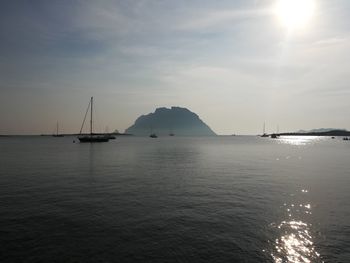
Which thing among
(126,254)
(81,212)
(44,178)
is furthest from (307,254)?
(44,178)

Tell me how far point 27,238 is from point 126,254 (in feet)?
20.0

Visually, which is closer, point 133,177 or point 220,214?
point 220,214

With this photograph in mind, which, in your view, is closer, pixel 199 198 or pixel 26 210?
pixel 26 210

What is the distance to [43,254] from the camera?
14742 mm

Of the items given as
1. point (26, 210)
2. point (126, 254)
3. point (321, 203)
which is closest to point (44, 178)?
point (26, 210)

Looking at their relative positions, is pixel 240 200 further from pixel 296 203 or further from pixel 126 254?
pixel 126 254

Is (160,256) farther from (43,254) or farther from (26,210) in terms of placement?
(26,210)

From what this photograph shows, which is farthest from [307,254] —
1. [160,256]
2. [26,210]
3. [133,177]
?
[133,177]

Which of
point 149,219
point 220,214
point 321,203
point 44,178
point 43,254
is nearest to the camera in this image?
point 43,254

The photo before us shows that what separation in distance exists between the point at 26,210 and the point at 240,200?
1748cm

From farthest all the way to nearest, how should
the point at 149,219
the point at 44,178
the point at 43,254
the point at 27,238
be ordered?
the point at 44,178
the point at 149,219
the point at 27,238
the point at 43,254

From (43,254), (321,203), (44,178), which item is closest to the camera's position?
(43,254)

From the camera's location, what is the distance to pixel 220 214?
2222cm

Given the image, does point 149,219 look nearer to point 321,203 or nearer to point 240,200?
point 240,200
